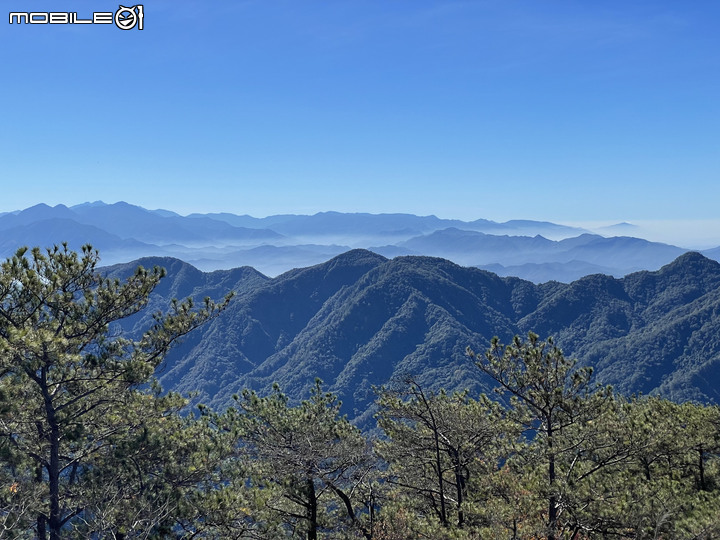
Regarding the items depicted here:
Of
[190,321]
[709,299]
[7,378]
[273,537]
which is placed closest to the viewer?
[7,378]

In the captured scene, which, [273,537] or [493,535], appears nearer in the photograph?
Answer: [493,535]

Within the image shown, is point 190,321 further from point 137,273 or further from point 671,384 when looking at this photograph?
point 671,384

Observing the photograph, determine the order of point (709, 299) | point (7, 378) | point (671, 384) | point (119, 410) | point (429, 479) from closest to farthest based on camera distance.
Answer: point (7, 378)
point (119, 410)
point (429, 479)
point (671, 384)
point (709, 299)

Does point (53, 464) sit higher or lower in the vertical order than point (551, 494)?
higher

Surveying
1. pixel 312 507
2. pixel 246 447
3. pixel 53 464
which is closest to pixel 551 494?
pixel 312 507

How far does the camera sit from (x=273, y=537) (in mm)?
13141

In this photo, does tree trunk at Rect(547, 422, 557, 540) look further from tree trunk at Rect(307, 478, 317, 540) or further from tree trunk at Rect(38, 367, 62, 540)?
tree trunk at Rect(38, 367, 62, 540)

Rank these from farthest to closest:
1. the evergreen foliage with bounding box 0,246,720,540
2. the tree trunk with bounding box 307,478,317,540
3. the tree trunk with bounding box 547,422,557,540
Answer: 1. the tree trunk with bounding box 307,478,317,540
2. the evergreen foliage with bounding box 0,246,720,540
3. the tree trunk with bounding box 547,422,557,540

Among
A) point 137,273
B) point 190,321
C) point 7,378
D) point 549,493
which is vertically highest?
point 137,273

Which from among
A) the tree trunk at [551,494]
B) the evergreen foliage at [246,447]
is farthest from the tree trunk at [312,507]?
the tree trunk at [551,494]

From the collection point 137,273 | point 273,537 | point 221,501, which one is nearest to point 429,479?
point 273,537

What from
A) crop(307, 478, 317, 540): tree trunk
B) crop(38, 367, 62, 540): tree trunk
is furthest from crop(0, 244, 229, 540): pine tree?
crop(307, 478, 317, 540): tree trunk

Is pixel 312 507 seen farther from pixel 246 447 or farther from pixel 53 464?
pixel 53 464

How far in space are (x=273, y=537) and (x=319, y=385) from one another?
16.6ft
